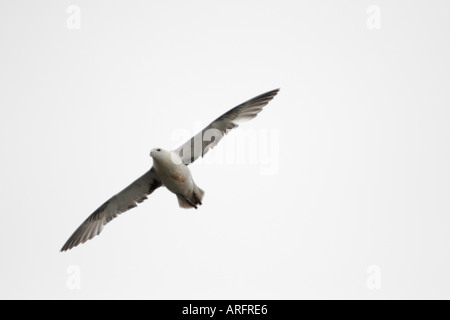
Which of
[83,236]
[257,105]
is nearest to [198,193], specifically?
[257,105]

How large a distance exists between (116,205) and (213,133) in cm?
259

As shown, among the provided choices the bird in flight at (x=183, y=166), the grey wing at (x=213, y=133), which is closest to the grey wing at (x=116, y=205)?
the bird in flight at (x=183, y=166)

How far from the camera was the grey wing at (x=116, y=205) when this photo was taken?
1104cm

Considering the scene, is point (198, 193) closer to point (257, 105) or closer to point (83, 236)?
point (257, 105)

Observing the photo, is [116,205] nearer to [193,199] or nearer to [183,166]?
[193,199]

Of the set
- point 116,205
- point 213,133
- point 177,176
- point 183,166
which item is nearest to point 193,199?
point 177,176

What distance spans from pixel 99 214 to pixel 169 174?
2223 mm

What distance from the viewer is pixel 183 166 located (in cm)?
1020

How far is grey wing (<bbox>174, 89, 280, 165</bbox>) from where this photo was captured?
1046 centimetres

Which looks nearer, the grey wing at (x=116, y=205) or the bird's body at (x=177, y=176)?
the bird's body at (x=177, y=176)

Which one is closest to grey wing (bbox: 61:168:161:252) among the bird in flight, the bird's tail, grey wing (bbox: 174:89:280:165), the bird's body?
the bird in flight

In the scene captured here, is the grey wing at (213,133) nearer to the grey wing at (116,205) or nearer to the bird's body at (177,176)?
the bird's body at (177,176)

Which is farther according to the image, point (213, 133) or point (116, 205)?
point (116, 205)

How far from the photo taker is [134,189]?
11.2 meters
